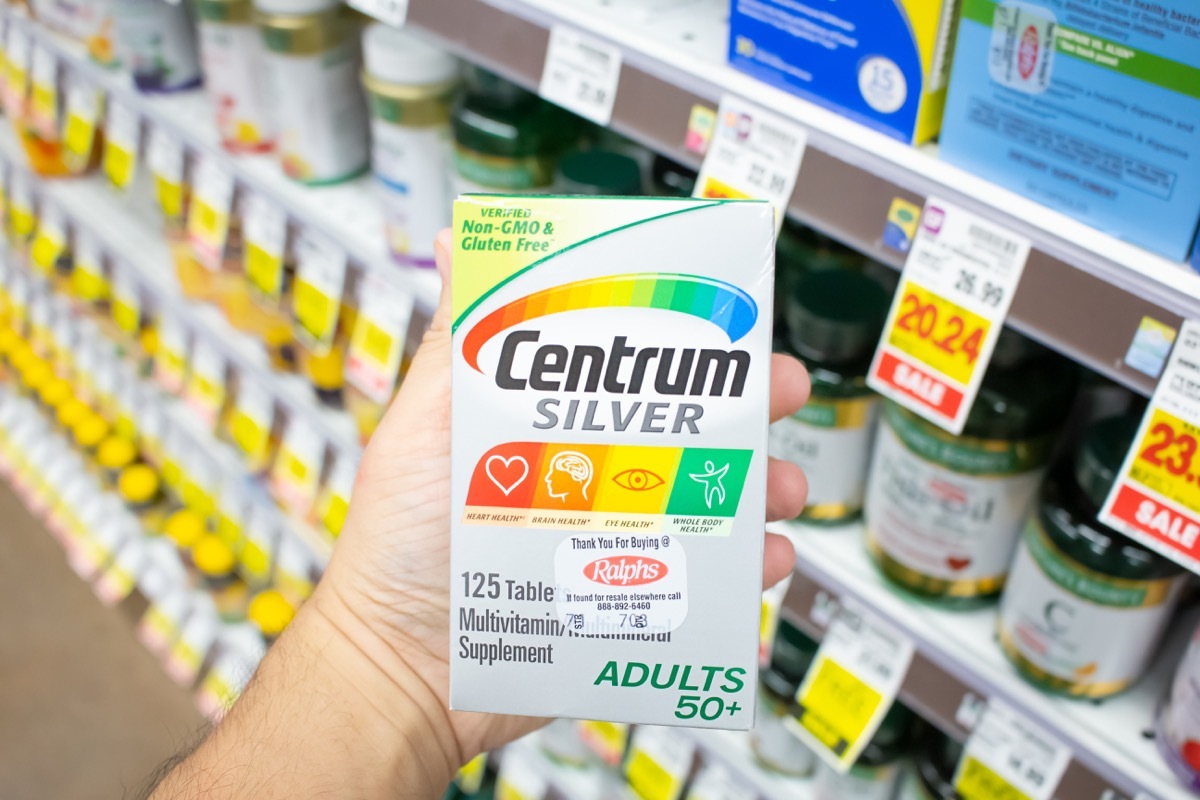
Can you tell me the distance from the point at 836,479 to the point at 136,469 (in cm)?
173

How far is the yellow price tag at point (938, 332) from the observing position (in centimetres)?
78

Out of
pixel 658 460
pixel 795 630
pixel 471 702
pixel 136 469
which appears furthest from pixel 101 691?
pixel 658 460

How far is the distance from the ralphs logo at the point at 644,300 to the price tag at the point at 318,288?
81cm

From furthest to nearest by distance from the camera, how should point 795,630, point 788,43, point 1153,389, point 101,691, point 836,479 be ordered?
point 101,691
point 795,630
point 836,479
point 788,43
point 1153,389

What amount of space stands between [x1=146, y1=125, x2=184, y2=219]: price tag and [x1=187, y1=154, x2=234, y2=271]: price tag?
0.04 meters

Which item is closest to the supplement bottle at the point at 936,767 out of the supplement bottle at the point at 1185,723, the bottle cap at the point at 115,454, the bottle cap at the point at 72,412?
the supplement bottle at the point at 1185,723

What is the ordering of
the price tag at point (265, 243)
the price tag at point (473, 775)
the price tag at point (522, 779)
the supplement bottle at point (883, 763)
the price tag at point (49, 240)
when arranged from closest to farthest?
the supplement bottle at point (883, 763), the price tag at point (265, 243), the price tag at point (522, 779), the price tag at point (473, 775), the price tag at point (49, 240)

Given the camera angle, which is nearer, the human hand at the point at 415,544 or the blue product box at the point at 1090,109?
the blue product box at the point at 1090,109

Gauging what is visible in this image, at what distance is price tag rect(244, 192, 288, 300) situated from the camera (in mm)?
1560

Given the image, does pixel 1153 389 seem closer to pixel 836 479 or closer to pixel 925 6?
pixel 925 6

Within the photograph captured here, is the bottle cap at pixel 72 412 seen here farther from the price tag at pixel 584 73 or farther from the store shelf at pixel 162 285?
the price tag at pixel 584 73

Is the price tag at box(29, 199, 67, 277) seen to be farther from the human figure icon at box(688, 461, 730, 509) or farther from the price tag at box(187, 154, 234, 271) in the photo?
the human figure icon at box(688, 461, 730, 509)

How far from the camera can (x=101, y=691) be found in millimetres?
2146

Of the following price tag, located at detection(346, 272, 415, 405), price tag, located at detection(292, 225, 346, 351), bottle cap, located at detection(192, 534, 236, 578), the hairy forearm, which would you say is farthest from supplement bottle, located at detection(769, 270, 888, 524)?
bottle cap, located at detection(192, 534, 236, 578)
